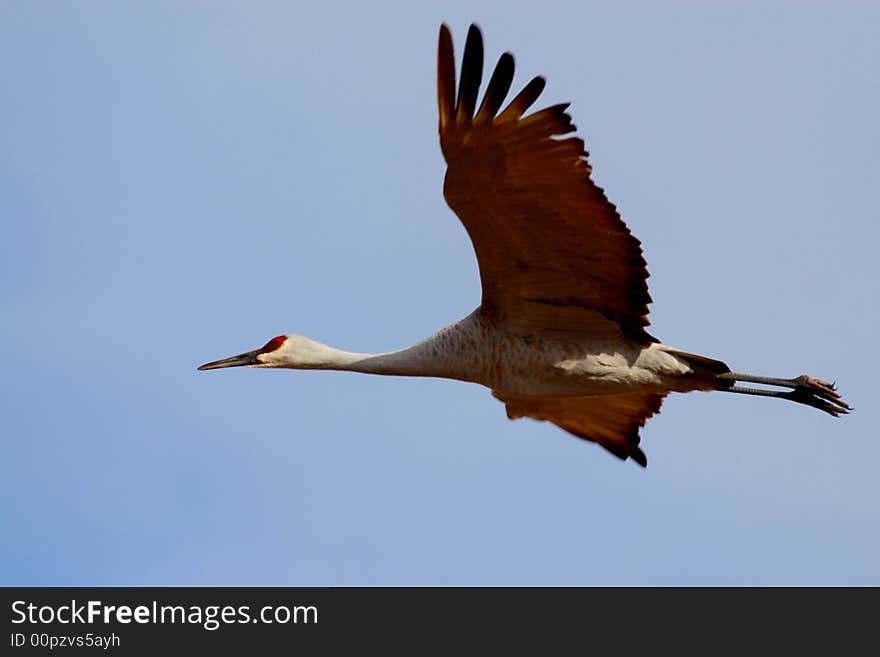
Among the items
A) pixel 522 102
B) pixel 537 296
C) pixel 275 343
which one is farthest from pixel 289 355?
pixel 522 102

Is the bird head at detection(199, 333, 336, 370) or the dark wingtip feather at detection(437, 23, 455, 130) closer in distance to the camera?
the dark wingtip feather at detection(437, 23, 455, 130)

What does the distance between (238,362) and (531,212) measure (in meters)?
3.62

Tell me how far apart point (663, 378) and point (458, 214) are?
2.43 meters

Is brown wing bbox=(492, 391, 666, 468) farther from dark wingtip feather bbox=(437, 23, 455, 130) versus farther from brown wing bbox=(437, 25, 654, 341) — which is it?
dark wingtip feather bbox=(437, 23, 455, 130)

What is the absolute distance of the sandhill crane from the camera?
527 inches

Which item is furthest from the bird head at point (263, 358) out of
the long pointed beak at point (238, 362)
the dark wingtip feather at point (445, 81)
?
the dark wingtip feather at point (445, 81)

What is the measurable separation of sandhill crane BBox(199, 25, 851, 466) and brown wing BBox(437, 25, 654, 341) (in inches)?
0.4

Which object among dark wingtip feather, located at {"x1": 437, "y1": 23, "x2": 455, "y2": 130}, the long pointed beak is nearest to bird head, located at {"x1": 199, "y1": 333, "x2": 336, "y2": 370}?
the long pointed beak

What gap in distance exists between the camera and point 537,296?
14.7 metres

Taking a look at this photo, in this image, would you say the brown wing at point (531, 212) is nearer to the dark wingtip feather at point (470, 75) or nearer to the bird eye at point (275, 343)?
the dark wingtip feather at point (470, 75)

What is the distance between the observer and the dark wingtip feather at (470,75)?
43.5ft

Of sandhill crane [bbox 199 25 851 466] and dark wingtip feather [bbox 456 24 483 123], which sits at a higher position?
dark wingtip feather [bbox 456 24 483 123]

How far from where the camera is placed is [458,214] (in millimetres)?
13984
